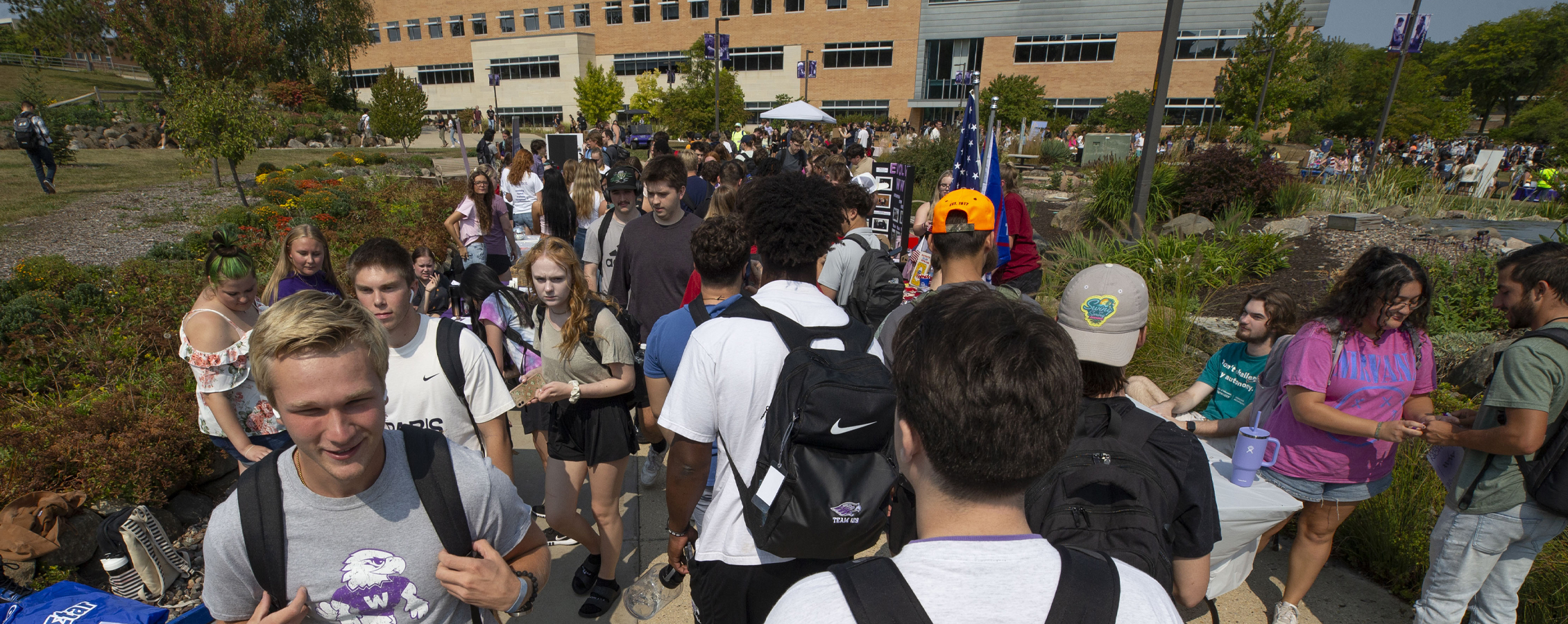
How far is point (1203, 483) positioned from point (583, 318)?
257cm

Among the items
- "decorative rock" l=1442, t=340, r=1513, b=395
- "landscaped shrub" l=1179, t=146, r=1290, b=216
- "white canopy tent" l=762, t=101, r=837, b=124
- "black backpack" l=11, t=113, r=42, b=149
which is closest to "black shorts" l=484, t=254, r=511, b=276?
"decorative rock" l=1442, t=340, r=1513, b=395

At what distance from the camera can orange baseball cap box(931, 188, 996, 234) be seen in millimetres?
2693

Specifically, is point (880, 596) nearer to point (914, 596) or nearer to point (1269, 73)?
point (914, 596)

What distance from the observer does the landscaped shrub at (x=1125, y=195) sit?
Result: 9.95m

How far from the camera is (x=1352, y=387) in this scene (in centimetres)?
281

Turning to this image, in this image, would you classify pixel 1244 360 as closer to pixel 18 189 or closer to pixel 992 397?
pixel 992 397

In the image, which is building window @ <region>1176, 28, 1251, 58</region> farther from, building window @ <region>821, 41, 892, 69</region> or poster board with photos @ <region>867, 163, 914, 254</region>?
poster board with photos @ <region>867, 163, 914, 254</region>

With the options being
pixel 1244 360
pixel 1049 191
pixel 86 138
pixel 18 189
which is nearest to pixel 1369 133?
pixel 1049 191

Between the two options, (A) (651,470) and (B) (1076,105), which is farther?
(B) (1076,105)

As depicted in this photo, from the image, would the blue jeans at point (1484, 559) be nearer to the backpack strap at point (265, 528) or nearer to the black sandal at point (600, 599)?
the black sandal at point (600, 599)

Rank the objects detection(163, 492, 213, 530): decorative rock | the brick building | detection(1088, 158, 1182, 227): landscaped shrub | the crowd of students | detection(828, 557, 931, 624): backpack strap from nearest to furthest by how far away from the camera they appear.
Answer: detection(828, 557, 931, 624): backpack strap, the crowd of students, detection(163, 492, 213, 530): decorative rock, detection(1088, 158, 1182, 227): landscaped shrub, the brick building

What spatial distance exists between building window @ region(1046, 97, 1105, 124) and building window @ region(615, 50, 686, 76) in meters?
24.3

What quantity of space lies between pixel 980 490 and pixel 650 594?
2.87 m

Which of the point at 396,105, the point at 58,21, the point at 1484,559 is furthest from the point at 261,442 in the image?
the point at 58,21
